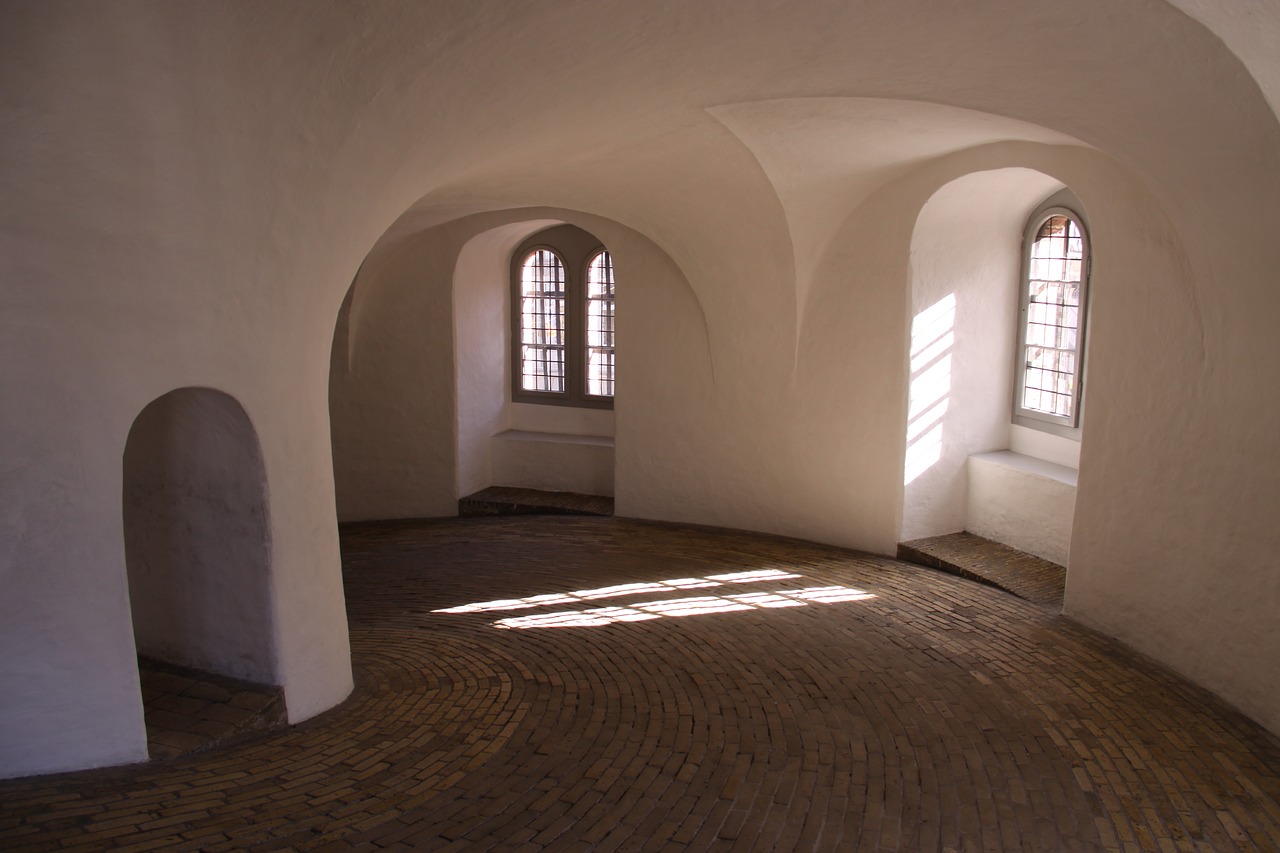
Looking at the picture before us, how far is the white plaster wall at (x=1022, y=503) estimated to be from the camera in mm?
9570

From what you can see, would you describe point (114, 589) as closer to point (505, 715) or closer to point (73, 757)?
point (73, 757)

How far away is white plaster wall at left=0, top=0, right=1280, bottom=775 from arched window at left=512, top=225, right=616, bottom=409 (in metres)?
3.01

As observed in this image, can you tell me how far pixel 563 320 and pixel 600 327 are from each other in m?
0.55

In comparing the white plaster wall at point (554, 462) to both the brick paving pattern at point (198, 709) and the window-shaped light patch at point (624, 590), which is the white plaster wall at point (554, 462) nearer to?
the window-shaped light patch at point (624, 590)

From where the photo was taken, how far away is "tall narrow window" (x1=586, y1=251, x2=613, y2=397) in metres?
13.5

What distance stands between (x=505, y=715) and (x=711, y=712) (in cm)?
132

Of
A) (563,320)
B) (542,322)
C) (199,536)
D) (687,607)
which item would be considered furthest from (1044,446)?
(199,536)

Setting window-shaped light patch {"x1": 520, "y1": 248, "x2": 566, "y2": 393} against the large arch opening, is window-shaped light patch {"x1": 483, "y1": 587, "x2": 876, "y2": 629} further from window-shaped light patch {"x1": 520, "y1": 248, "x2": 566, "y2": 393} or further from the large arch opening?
window-shaped light patch {"x1": 520, "y1": 248, "x2": 566, "y2": 393}

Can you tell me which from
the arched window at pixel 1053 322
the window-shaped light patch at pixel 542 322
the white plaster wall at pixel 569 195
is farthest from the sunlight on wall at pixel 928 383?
the window-shaped light patch at pixel 542 322

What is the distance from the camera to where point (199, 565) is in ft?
20.1

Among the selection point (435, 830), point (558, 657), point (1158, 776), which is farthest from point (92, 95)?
point (1158, 776)

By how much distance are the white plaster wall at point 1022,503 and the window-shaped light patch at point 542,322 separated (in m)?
5.86

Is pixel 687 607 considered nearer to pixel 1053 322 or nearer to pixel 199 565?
pixel 199 565

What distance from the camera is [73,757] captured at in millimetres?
5027
